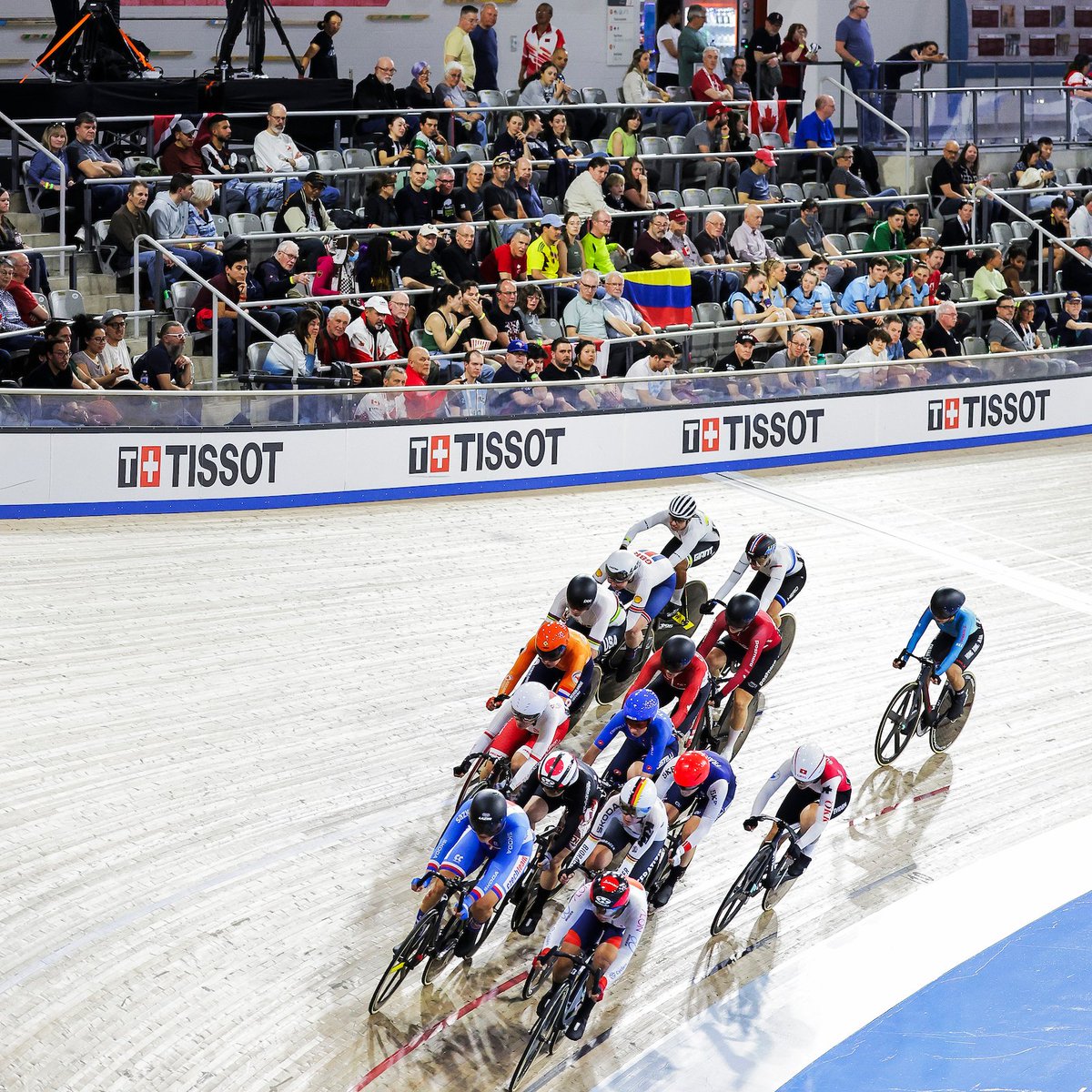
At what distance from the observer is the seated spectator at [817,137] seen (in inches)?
643

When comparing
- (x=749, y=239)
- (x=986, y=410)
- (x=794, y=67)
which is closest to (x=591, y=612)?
(x=749, y=239)

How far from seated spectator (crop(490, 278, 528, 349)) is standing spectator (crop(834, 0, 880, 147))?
6.19 m

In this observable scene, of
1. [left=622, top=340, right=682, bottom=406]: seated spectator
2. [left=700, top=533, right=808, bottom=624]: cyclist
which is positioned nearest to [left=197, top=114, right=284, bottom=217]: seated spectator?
[left=622, top=340, right=682, bottom=406]: seated spectator

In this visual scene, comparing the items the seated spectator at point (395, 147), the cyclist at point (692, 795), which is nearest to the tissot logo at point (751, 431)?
the seated spectator at point (395, 147)

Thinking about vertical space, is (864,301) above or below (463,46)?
below

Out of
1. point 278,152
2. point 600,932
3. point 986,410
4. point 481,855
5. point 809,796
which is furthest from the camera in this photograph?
point 986,410

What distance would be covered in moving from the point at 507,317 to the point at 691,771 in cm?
672

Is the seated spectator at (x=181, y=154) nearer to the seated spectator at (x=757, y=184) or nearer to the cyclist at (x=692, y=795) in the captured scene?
the seated spectator at (x=757, y=184)

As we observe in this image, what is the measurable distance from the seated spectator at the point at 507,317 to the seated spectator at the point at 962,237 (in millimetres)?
5549

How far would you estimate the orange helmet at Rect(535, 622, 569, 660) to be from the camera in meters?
7.48

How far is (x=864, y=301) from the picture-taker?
1466cm

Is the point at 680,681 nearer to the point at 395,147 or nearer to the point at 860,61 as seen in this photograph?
the point at 395,147

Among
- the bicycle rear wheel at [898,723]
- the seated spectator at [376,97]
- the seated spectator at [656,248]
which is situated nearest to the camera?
the bicycle rear wheel at [898,723]

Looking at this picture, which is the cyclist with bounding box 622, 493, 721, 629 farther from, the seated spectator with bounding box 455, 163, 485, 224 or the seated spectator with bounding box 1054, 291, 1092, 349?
the seated spectator with bounding box 1054, 291, 1092, 349
